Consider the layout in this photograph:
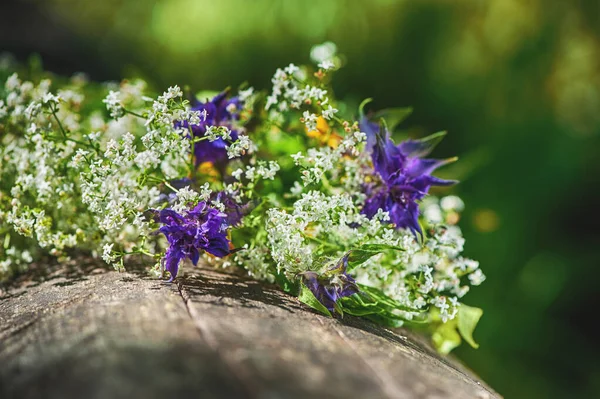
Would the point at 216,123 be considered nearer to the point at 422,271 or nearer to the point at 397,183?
the point at 397,183

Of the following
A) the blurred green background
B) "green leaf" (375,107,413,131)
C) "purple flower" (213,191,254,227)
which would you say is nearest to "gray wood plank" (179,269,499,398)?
"purple flower" (213,191,254,227)

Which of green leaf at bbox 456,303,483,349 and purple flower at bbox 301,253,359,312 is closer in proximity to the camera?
purple flower at bbox 301,253,359,312

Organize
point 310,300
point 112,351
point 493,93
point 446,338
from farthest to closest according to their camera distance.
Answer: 1. point 493,93
2. point 446,338
3. point 310,300
4. point 112,351

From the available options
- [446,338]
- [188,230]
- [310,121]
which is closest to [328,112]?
[310,121]

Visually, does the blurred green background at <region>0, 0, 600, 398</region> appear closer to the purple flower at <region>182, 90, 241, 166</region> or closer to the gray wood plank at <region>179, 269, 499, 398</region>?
the purple flower at <region>182, 90, 241, 166</region>

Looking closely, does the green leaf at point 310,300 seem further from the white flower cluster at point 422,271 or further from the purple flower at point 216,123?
the purple flower at point 216,123
